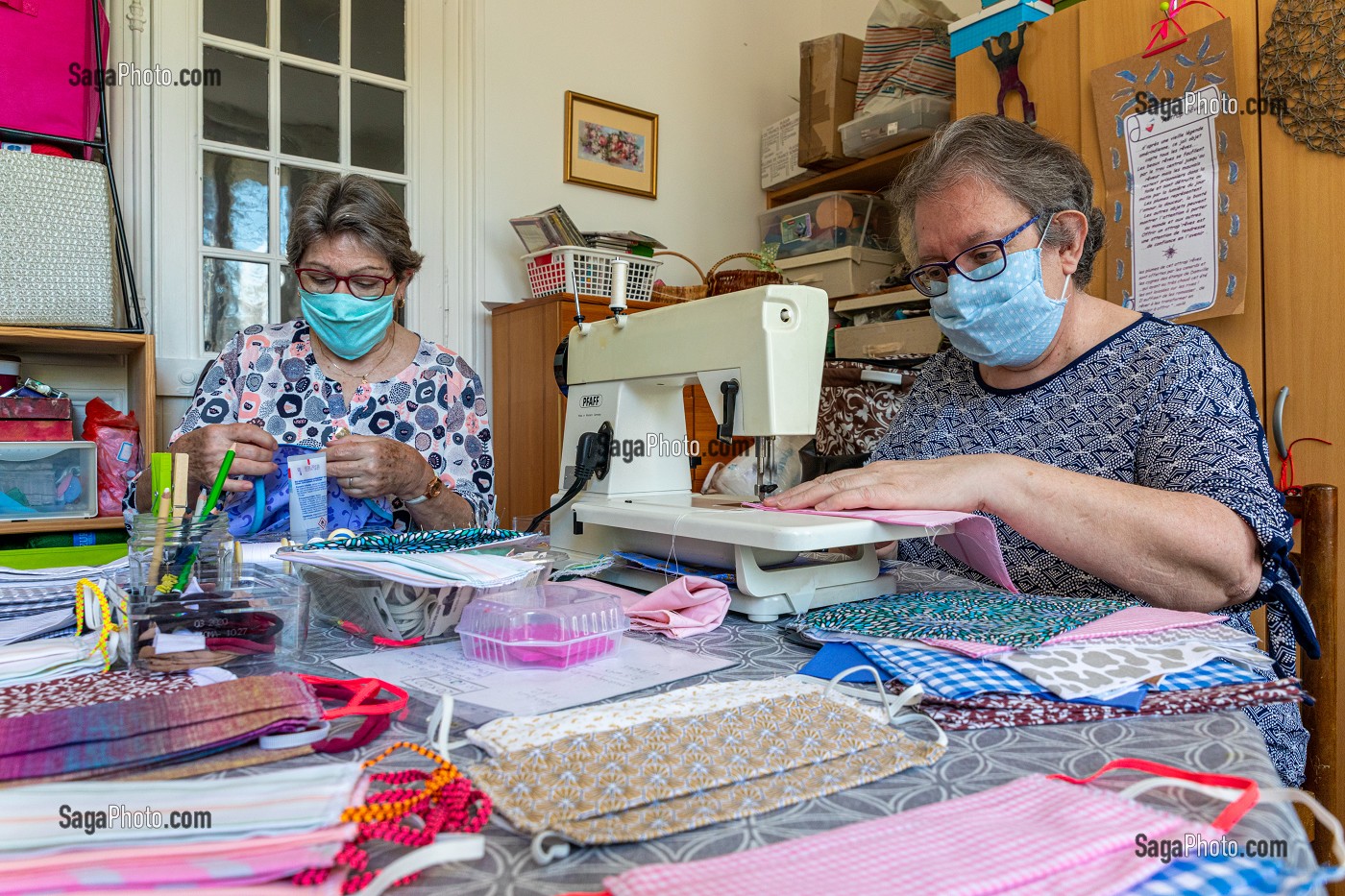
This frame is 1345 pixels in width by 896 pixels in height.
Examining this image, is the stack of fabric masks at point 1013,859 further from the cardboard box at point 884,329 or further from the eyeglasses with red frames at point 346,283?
the cardboard box at point 884,329

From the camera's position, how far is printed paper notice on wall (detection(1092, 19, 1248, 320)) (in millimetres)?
2004

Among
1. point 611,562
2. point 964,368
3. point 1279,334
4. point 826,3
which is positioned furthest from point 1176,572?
point 826,3

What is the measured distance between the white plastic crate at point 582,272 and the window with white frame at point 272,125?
25.1 inches

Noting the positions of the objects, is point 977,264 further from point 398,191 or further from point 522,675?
point 398,191

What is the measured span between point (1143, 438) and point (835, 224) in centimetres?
222

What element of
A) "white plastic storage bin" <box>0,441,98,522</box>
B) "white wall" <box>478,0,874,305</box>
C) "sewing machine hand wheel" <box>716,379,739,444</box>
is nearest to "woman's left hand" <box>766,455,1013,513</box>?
"sewing machine hand wheel" <box>716,379,739,444</box>

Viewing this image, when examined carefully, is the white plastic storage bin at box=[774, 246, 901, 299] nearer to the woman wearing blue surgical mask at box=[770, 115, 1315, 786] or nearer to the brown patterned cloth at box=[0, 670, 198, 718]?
the woman wearing blue surgical mask at box=[770, 115, 1315, 786]

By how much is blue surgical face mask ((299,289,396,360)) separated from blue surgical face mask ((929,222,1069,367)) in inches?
47.0

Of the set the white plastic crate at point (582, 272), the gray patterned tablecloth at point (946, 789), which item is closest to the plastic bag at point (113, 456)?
the white plastic crate at point (582, 272)

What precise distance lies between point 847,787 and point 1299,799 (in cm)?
25

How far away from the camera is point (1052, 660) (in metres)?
0.77

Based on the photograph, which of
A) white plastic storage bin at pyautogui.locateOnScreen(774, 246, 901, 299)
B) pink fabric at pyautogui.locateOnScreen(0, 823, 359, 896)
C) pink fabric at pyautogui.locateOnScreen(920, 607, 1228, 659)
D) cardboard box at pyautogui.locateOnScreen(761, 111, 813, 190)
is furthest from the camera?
cardboard box at pyautogui.locateOnScreen(761, 111, 813, 190)

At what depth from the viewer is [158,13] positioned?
8.55 ft

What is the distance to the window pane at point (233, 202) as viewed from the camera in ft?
8.94
